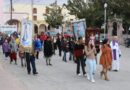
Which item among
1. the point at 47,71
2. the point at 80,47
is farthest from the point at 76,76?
the point at 47,71

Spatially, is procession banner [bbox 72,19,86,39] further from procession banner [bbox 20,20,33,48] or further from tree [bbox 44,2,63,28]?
tree [bbox 44,2,63,28]

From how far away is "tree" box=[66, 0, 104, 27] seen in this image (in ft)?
219

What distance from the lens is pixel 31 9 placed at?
116438mm

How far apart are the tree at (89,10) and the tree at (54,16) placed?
17.7 meters

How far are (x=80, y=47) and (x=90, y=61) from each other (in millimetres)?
1846

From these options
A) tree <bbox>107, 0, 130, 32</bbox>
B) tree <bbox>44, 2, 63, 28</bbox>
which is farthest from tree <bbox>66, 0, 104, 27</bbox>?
tree <bbox>44, 2, 63, 28</bbox>

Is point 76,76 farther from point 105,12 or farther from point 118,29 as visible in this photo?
point 118,29

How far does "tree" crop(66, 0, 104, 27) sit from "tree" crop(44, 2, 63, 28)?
695 inches

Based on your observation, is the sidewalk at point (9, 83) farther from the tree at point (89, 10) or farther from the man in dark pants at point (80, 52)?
the tree at point (89, 10)

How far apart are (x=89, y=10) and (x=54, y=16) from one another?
25.4 m

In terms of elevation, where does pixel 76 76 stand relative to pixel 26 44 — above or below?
below

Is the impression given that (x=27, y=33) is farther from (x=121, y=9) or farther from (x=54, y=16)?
(x=54, y=16)

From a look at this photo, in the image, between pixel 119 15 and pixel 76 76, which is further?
pixel 119 15

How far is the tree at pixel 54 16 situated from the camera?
303 feet
